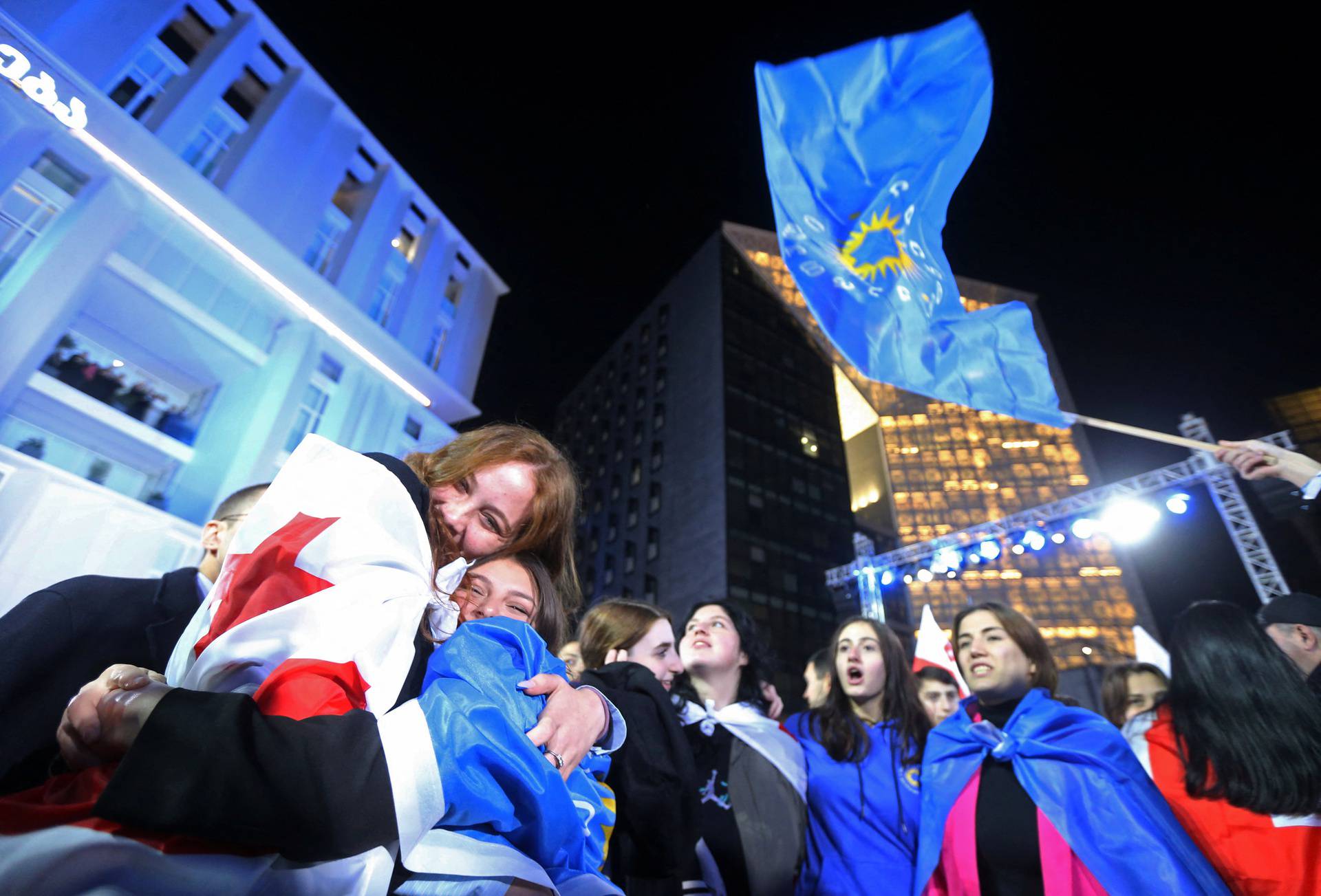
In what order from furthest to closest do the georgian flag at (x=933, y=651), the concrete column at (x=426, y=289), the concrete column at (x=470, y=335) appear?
the concrete column at (x=470, y=335) < the concrete column at (x=426, y=289) < the georgian flag at (x=933, y=651)

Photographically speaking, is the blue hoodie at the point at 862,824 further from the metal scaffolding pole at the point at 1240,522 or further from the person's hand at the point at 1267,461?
the metal scaffolding pole at the point at 1240,522

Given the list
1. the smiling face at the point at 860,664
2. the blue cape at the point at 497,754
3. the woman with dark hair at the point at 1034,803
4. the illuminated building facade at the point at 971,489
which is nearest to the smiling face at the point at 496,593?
the blue cape at the point at 497,754

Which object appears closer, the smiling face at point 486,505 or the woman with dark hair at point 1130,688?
the smiling face at point 486,505

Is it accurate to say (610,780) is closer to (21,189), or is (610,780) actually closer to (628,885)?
(628,885)

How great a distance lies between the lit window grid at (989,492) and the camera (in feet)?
162

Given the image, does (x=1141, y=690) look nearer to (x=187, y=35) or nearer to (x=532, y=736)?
(x=532, y=736)

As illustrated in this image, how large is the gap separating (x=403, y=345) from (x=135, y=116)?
260 inches

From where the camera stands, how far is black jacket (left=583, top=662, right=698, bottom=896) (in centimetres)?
231

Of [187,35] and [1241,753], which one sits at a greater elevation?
[187,35]

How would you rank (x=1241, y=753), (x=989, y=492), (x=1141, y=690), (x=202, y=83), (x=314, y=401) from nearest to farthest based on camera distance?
(x=1241, y=753), (x=1141, y=690), (x=202, y=83), (x=314, y=401), (x=989, y=492)

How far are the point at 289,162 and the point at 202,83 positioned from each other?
1948 mm

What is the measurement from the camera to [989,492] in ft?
180

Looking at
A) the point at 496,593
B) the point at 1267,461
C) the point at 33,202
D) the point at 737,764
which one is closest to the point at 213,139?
the point at 33,202

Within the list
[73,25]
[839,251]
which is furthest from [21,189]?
[839,251]
